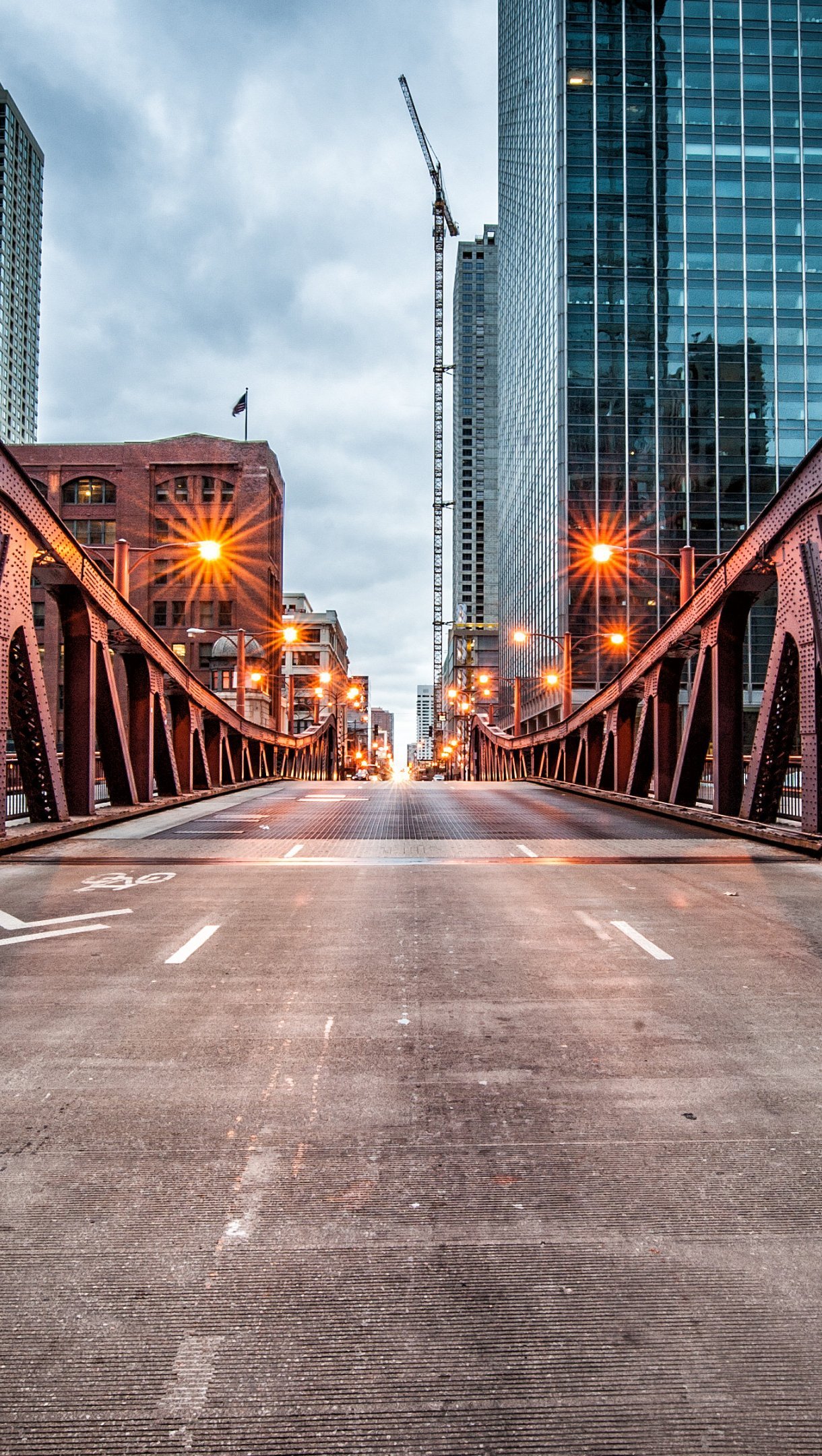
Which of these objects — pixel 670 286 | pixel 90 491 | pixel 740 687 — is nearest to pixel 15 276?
pixel 90 491

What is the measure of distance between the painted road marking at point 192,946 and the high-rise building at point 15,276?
194 meters

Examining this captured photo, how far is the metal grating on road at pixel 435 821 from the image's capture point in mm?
15195

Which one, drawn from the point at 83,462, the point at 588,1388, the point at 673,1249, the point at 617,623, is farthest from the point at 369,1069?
the point at 83,462

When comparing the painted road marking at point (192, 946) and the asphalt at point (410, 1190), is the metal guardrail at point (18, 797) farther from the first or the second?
the asphalt at point (410, 1190)

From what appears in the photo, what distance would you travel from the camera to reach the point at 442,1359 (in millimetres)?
2521

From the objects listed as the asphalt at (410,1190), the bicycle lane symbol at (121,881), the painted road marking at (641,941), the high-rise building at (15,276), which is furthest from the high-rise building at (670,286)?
the high-rise building at (15,276)

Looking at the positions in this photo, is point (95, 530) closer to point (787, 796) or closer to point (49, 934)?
point (787, 796)

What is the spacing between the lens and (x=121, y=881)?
33.5 ft

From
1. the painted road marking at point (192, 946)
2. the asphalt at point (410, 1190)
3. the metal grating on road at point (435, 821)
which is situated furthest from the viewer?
the metal grating on road at point (435, 821)

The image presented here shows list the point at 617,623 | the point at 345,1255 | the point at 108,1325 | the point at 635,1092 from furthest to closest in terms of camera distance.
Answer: the point at 617,623 < the point at 635,1092 < the point at 345,1255 < the point at 108,1325

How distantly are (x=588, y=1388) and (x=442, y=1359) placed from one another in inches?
16.5

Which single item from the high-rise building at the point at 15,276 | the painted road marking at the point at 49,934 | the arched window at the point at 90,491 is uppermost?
the high-rise building at the point at 15,276

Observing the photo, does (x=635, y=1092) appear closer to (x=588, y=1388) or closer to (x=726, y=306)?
(x=588, y=1388)

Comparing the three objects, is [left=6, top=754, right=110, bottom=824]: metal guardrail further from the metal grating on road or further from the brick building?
the brick building
